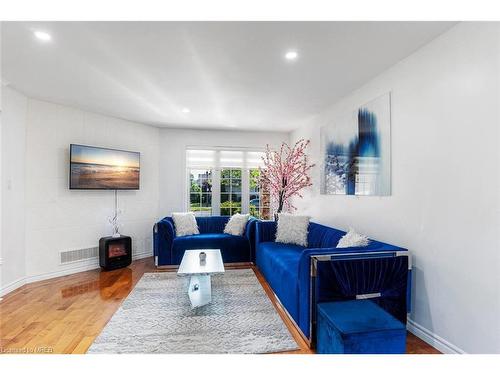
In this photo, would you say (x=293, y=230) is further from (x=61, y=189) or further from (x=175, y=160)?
(x=61, y=189)

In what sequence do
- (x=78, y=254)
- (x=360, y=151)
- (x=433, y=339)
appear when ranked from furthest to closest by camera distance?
1. (x=78, y=254)
2. (x=360, y=151)
3. (x=433, y=339)

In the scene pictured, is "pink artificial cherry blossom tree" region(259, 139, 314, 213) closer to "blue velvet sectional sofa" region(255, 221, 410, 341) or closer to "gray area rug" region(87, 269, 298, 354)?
"gray area rug" region(87, 269, 298, 354)

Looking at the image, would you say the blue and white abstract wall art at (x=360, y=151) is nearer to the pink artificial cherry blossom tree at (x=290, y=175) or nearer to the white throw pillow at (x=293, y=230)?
the white throw pillow at (x=293, y=230)

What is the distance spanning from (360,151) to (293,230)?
1498mm

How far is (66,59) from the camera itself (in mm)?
2641

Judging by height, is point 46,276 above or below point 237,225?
below

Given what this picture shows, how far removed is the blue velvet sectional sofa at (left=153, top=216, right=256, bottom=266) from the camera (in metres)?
4.44

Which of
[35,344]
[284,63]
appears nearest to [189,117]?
[284,63]

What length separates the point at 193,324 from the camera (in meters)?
2.52

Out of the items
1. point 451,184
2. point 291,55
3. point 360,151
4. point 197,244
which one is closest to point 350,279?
point 451,184

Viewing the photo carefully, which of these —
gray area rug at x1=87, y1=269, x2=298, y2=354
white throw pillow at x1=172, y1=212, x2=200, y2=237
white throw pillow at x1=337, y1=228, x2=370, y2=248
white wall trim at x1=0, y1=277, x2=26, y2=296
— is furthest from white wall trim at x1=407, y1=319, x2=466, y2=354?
white wall trim at x1=0, y1=277, x2=26, y2=296

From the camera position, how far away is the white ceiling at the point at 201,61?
7.00 feet

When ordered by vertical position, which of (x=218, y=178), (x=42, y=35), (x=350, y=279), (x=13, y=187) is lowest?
(x=350, y=279)

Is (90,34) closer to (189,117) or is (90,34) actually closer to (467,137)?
(189,117)
